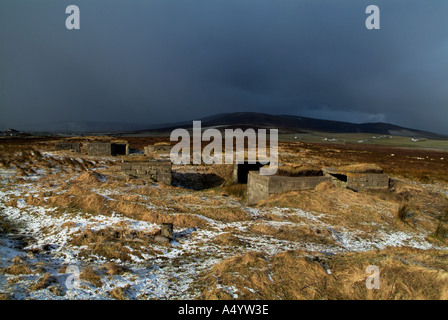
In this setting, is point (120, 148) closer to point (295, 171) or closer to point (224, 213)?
point (295, 171)

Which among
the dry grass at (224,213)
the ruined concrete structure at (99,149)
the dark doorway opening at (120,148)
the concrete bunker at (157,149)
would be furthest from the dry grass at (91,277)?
the concrete bunker at (157,149)

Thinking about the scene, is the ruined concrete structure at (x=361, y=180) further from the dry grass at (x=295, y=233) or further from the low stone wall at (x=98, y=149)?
the low stone wall at (x=98, y=149)

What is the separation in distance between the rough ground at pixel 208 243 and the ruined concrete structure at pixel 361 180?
1.87 ft

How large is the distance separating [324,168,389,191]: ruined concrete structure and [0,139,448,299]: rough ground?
570 millimetres

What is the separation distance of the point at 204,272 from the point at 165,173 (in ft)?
31.2

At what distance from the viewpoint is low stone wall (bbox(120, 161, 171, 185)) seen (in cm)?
1369

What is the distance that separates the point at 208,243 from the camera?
663 centimetres

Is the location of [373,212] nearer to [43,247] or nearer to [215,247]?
[215,247]

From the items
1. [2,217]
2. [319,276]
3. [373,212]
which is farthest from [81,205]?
[373,212]

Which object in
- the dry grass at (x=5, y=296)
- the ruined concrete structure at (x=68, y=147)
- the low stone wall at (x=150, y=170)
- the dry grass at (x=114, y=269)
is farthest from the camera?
the ruined concrete structure at (x=68, y=147)

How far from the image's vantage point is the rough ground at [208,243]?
432 cm

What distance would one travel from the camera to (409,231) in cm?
842

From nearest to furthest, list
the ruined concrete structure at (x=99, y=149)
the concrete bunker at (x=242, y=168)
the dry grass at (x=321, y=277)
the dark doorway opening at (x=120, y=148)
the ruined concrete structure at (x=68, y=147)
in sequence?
the dry grass at (x=321, y=277) < the concrete bunker at (x=242, y=168) < the ruined concrete structure at (x=99, y=149) < the ruined concrete structure at (x=68, y=147) < the dark doorway opening at (x=120, y=148)
